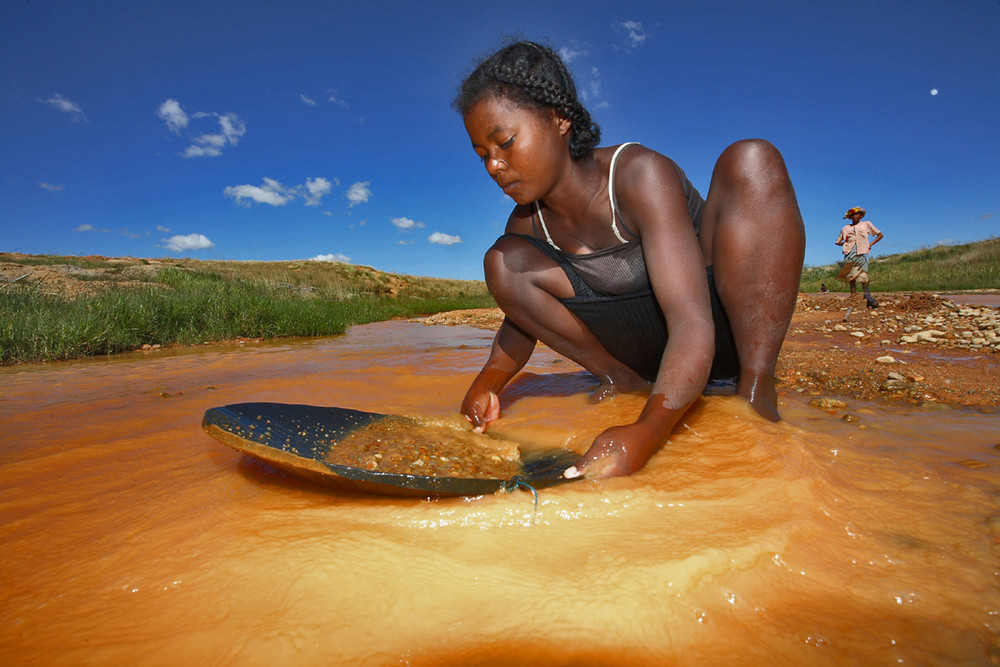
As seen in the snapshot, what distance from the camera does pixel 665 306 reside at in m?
1.57

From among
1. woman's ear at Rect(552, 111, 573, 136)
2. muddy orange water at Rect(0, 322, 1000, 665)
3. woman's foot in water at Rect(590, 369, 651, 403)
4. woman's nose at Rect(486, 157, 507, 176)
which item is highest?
woman's ear at Rect(552, 111, 573, 136)

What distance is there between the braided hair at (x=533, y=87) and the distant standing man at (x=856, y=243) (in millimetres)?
8755

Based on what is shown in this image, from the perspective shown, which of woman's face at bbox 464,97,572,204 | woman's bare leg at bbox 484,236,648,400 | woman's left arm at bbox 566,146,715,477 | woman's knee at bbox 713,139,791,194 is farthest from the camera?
woman's bare leg at bbox 484,236,648,400

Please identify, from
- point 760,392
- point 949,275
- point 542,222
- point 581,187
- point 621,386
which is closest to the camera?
point 760,392

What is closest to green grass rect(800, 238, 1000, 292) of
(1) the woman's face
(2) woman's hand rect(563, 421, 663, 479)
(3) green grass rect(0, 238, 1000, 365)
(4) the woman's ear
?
(3) green grass rect(0, 238, 1000, 365)

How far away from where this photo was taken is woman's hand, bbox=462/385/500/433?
1.95 meters

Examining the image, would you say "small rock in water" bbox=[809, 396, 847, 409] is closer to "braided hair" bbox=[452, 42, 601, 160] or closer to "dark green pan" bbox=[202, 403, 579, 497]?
"dark green pan" bbox=[202, 403, 579, 497]

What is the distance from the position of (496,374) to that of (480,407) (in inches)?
7.8

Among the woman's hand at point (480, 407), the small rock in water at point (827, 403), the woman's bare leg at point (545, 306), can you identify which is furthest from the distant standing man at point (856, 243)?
the woman's hand at point (480, 407)

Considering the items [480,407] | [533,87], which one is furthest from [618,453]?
[533,87]

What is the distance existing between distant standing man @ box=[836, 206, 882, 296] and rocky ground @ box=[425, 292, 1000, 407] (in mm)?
3129

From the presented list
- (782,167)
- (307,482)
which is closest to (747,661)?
(307,482)

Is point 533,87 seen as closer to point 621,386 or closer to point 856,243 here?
point 621,386

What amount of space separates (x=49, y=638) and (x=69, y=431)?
5.21ft
